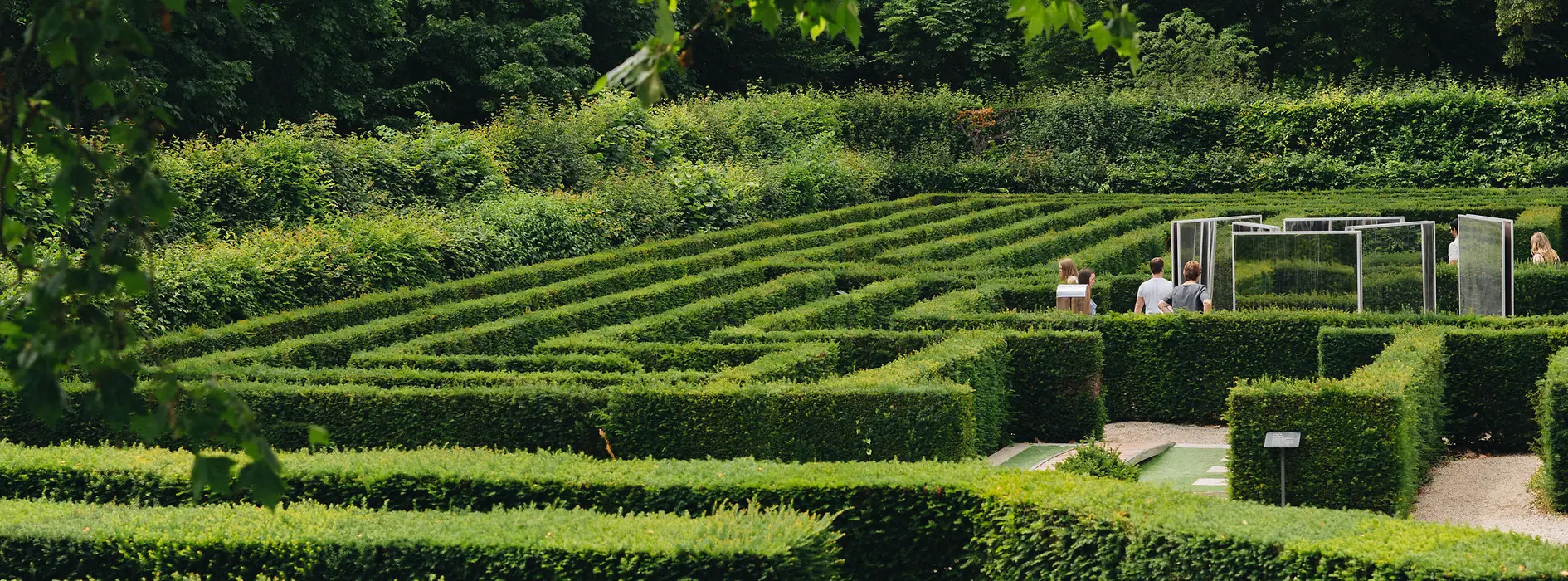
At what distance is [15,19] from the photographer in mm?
27375

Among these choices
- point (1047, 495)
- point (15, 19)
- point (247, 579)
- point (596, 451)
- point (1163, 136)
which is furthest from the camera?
point (1163, 136)

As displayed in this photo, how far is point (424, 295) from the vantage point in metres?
16.9

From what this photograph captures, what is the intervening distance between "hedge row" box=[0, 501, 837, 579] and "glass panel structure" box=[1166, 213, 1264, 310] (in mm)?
9933

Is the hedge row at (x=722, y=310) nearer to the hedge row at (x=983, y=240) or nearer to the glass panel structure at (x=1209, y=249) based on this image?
the hedge row at (x=983, y=240)

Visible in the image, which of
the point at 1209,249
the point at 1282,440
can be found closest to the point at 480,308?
the point at 1209,249

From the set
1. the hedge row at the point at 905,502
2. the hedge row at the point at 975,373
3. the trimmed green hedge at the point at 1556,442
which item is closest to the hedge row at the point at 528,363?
the hedge row at the point at 975,373

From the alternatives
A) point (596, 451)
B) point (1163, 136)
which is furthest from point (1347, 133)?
point (596, 451)

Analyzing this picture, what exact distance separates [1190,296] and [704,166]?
543 inches

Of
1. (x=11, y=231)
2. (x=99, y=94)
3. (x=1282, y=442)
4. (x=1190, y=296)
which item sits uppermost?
(x=99, y=94)

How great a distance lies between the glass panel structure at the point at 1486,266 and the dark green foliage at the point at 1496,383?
3032mm

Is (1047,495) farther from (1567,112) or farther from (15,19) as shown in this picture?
(1567,112)

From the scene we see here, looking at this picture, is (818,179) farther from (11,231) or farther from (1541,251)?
(11,231)

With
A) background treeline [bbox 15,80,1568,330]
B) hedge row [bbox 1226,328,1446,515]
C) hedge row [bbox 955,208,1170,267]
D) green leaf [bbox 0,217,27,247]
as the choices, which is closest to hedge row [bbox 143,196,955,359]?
background treeline [bbox 15,80,1568,330]

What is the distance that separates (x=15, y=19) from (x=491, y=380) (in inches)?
820
